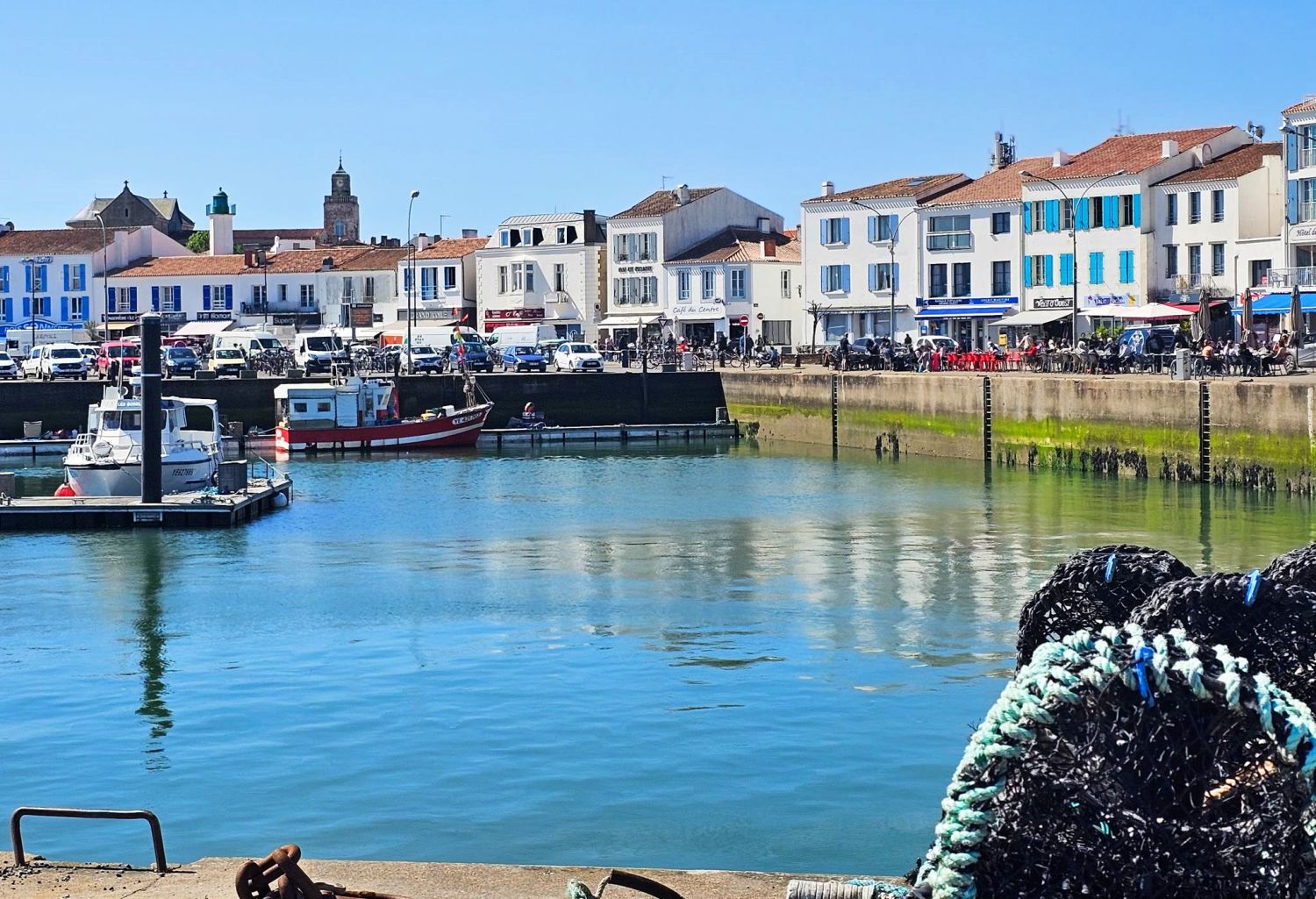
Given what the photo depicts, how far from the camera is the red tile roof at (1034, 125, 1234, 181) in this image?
65125 millimetres

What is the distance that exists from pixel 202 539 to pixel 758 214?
5733 cm

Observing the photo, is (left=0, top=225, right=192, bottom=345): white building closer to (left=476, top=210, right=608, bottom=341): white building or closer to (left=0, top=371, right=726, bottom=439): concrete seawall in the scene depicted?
(left=476, top=210, right=608, bottom=341): white building

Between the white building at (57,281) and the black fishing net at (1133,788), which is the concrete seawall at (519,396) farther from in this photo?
the black fishing net at (1133,788)

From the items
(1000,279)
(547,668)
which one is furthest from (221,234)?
(547,668)

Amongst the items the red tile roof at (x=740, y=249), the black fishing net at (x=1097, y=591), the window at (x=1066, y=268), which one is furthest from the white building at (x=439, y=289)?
the black fishing net at (x=1097, y=591)

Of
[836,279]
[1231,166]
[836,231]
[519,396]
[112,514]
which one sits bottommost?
[112,514]

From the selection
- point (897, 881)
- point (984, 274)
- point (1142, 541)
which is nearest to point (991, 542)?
point (1142, 541)

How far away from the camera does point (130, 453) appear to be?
41094mm

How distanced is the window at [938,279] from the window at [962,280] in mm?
492

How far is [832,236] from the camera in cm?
7712

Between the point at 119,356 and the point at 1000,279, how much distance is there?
3353cm

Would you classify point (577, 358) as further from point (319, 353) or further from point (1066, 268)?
point (1066, 268)

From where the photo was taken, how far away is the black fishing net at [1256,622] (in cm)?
974

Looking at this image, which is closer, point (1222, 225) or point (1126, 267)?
point (1222, 225)
